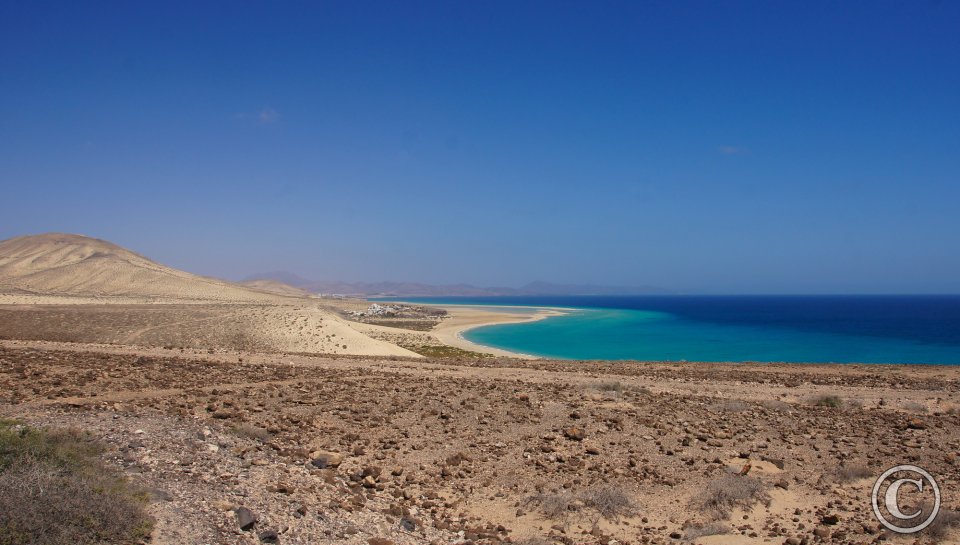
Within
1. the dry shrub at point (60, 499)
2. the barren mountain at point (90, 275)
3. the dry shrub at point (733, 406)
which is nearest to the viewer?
the dry shrub at point (60, 499)

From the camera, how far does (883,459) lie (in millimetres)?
13023

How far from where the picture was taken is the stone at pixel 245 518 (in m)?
8.05

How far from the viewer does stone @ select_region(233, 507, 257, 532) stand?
8048 millimetres

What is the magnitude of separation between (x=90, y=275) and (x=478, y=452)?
8206 centimetres

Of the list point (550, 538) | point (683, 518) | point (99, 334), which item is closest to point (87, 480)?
point (550, 538)

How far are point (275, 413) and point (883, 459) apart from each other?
14.6 meters

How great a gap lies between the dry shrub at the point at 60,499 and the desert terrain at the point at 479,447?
18.8 inches

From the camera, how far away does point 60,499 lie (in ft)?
22.5

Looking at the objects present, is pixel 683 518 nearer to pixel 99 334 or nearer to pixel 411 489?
pixel 411 489

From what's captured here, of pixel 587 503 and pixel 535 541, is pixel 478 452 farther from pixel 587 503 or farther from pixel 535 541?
pixel 535 541

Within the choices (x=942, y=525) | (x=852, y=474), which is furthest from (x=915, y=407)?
(x=942, y=525)

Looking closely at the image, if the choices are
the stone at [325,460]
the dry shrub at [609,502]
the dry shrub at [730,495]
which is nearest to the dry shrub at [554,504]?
the dry shrub at [609,502]

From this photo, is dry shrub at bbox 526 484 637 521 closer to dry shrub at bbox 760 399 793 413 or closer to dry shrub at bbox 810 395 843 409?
dry shrub at bbox 760 399 793 413

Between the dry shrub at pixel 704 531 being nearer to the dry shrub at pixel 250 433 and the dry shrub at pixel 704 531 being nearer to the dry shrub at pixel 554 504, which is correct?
the dry shrub at pixel 554 504
